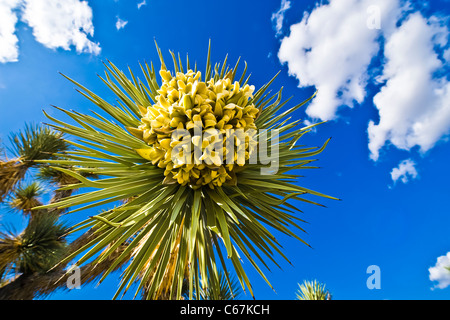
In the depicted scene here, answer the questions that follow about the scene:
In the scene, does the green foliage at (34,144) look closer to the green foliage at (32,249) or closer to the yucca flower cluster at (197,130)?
the green foliage at (32,249)

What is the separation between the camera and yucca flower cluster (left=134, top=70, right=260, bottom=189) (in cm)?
136

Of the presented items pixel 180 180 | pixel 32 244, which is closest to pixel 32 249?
pixel 32 244

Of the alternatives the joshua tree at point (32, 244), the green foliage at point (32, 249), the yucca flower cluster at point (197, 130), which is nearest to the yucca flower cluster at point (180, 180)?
the yucca flower cluster at point (197, 130)

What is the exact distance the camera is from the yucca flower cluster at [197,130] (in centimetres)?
136

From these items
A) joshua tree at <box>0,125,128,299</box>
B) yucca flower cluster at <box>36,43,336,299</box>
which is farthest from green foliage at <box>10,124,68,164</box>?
yucca flower cluster at <box>36,43,336,299</box>

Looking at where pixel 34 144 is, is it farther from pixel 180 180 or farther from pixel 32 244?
pixel 180 180

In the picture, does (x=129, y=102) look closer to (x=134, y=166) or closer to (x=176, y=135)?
(x=134, y=166)

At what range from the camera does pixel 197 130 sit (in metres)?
1.36

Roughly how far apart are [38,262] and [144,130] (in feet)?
8.23

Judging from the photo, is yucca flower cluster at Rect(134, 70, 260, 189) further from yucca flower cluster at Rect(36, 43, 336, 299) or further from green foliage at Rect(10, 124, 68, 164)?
green foliage at Rect(10, 124, 68, 164)
